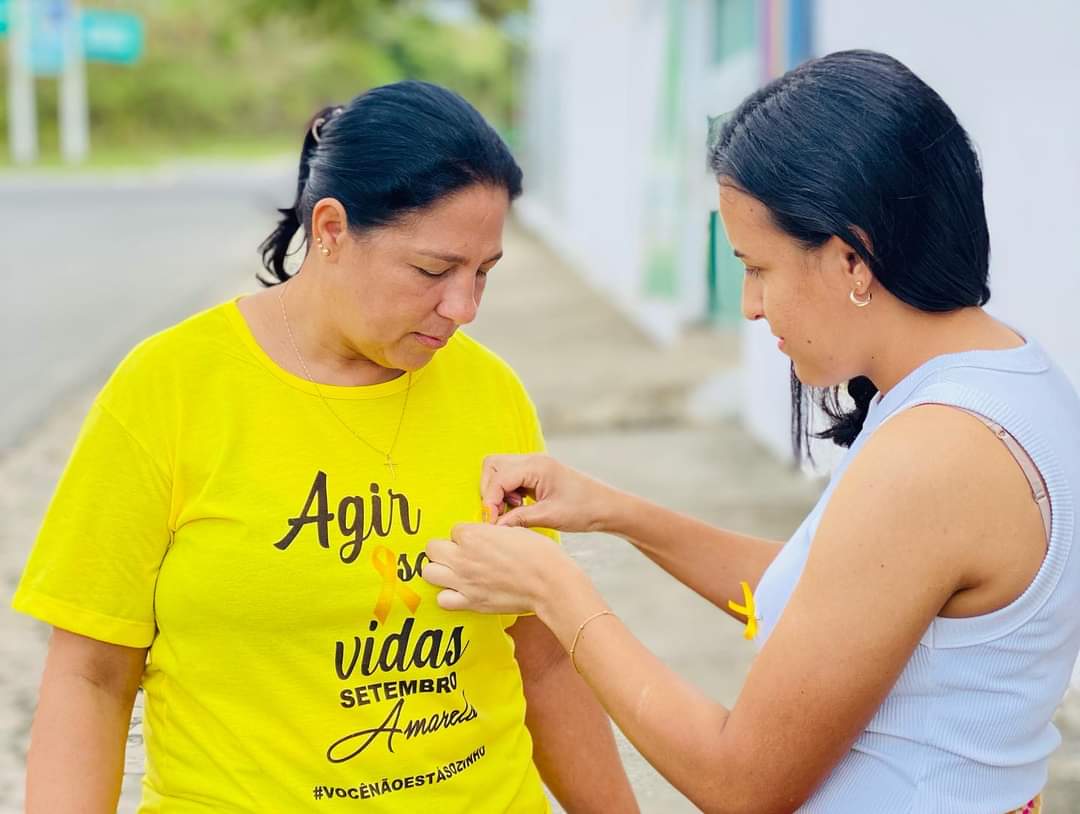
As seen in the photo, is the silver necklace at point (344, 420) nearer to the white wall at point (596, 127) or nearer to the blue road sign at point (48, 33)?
the white wall at point (596, 127)

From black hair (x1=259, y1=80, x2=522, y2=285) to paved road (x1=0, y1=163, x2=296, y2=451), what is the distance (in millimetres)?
6081

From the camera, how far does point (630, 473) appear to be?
6.77 m

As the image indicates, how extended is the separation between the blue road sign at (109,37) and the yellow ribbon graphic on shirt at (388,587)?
→ 51.5 meters

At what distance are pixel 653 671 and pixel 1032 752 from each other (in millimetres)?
443

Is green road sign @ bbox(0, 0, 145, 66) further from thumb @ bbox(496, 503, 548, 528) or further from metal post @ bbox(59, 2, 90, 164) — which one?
→ thumb @ bbox(496, 503, 548, 528)

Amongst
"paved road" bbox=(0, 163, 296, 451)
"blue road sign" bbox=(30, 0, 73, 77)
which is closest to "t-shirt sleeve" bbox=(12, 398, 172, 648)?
"paved road" bbox=(0, 163, 296, 451)

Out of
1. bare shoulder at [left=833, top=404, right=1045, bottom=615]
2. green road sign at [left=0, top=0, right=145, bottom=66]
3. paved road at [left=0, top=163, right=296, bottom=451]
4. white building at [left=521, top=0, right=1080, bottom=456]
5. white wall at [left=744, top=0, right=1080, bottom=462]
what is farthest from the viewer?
green road sign at [left=0, top=0, right=145, bottom=66]

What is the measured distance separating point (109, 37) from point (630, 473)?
47.7m

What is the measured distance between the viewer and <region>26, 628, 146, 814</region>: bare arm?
1.85m

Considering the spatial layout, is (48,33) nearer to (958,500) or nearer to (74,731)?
(74,731)

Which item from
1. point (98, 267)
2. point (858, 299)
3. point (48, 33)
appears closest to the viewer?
point (858, 299)

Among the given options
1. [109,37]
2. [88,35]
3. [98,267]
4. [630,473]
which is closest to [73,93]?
[109,37]

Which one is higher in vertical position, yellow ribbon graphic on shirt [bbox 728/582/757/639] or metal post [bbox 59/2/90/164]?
yellow ribbon graphic on shirt [bbox 728/582/757/639]

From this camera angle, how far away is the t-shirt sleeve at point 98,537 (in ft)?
5.99
